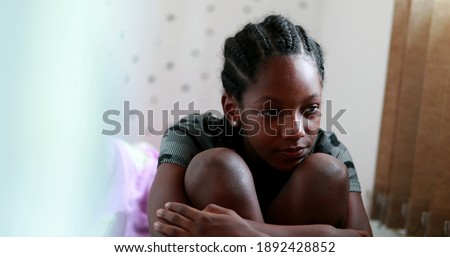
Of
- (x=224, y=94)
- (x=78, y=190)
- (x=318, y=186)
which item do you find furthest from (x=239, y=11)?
(x=78, y=190)

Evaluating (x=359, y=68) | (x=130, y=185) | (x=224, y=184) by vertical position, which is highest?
(x=359, y=68)

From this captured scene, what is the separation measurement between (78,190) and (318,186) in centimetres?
40

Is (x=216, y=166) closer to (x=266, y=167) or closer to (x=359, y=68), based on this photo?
(x=266, y=167)

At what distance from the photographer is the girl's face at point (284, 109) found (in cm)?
56

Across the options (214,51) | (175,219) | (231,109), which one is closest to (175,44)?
(214,51)

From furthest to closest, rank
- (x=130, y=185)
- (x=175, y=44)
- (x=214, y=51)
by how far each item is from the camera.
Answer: (x=130, y=185) < (x=175, y=44) < (x=214, y=51)

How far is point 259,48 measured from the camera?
1.91ft

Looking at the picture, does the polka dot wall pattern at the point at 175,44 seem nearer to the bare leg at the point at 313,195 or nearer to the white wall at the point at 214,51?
the white wall at the point at 214,51

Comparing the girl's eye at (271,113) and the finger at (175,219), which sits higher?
the girl's eye at (271,113)

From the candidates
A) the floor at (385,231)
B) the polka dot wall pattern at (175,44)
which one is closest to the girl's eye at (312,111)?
the polka dot wall pattern at (175,44)

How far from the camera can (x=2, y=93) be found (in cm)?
71

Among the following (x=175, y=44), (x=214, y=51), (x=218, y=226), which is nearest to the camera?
(x=218, y=226)

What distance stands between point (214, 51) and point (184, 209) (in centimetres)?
23

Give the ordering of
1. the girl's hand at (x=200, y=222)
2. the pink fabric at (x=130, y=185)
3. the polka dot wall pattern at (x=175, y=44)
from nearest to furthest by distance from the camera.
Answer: the girl's hand at (x=200, y=222), the polka dot wall pattern at (x=175, y=44), the pink fabric at (x=130, y=185)
